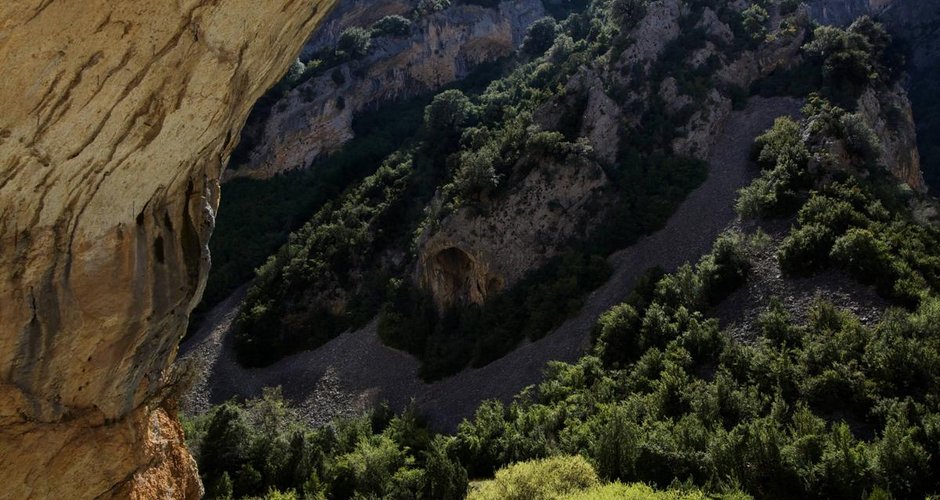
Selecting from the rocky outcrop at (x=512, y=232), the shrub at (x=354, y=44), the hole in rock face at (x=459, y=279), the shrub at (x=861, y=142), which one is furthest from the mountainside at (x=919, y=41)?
the shrub at (x=354, y=44)

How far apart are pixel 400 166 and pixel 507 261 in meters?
13.5

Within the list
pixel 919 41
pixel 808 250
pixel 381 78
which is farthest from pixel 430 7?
pixel 808 250

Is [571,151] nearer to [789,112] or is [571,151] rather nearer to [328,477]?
[789,112]

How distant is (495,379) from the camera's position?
25.0m

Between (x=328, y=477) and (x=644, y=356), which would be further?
(x=644, y=356)

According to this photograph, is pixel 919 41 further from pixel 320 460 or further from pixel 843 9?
pixel 320 460

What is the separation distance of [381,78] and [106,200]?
47358 mm

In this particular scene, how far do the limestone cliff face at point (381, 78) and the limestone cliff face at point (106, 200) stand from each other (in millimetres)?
39289

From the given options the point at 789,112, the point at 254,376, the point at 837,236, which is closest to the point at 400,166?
the point at 254,376

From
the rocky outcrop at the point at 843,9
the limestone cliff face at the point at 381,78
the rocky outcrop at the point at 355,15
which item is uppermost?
the rocky outcrop at the point at 355,15

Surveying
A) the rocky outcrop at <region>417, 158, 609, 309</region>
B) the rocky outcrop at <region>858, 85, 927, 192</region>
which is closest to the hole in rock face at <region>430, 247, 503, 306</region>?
the rocky outcrop at <region>417, 158, 609, 309</region>

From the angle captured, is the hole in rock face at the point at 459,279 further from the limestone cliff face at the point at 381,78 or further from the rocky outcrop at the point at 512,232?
the limestone cliff face at the point at 381,78

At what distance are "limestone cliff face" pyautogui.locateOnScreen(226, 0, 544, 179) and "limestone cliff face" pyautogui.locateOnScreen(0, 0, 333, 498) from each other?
129 feet

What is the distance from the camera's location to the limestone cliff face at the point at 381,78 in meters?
48.2
